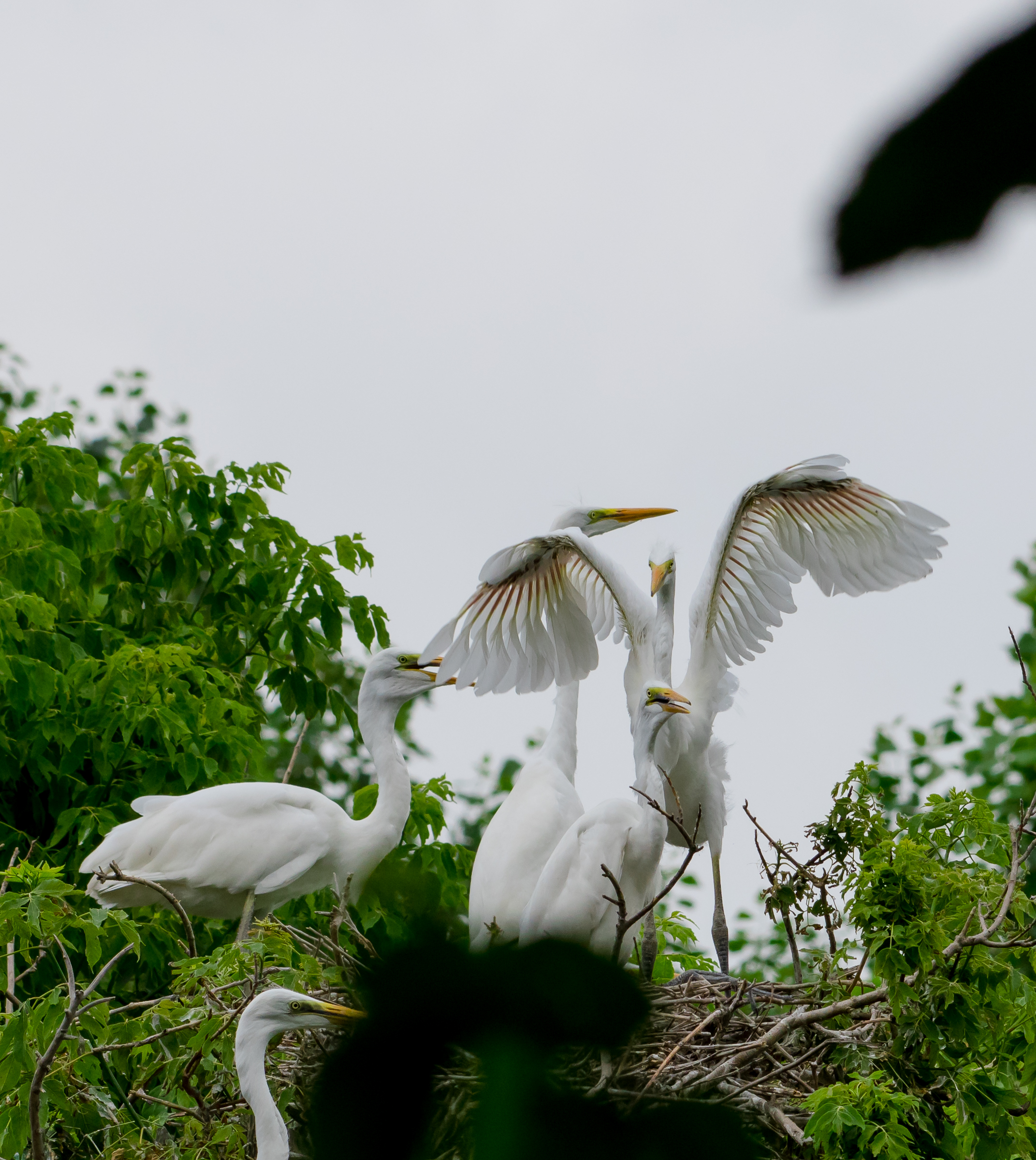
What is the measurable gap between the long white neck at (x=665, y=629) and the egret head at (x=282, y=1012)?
210 cm

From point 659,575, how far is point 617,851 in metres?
1.67

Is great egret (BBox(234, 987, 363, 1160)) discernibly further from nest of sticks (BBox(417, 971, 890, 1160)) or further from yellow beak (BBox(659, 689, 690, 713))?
yellow beak (BBox(659, 689, 690, 713))

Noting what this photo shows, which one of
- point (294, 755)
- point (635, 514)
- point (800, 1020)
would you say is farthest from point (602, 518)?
point (800, 1020)

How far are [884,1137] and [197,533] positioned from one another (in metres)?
4.31

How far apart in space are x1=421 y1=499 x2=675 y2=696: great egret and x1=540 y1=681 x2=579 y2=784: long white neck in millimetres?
108

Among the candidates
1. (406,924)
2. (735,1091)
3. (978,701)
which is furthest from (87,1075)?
(978,701)

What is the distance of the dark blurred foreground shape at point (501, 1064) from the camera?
1.13 feet

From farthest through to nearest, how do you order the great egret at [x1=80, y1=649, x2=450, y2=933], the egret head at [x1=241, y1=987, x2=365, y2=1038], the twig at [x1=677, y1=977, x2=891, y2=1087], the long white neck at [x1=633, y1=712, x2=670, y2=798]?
the great egret at [x1=80, y1=649, x2=450, y2=933] < the long white neck at [x1=633, y1=712, x2=670, y2=798] < the twig at [x1=677, y1=977, x2=891, y2=1087] < the egret head at [x1=241, y1=987, x2=365, y2=1038]

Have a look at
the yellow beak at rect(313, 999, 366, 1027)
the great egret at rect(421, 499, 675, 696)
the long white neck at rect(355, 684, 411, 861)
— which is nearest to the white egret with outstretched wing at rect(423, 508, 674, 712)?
the great egret at rect(421, 499, 675, 696)

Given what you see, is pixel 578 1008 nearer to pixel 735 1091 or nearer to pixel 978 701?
pixel 735 1091

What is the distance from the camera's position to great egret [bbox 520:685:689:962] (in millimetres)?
4008

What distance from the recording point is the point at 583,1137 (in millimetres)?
348

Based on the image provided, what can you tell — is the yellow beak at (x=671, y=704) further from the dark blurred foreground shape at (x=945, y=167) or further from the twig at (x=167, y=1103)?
the dark blurred foreground shape at (x=945, y=167)

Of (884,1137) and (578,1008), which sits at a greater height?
(578,1008)
